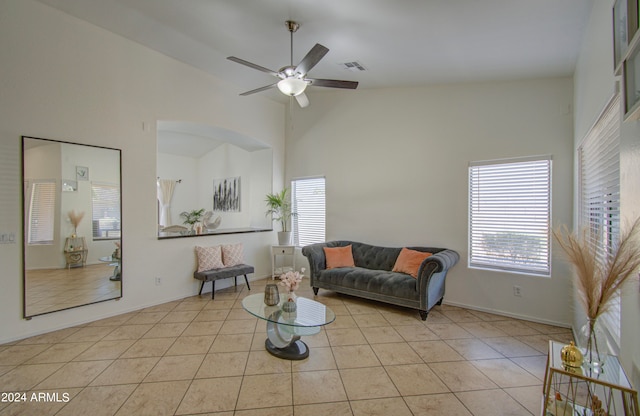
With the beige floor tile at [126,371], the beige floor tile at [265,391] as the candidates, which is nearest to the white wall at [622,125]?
the beige floor tile at [265,391]

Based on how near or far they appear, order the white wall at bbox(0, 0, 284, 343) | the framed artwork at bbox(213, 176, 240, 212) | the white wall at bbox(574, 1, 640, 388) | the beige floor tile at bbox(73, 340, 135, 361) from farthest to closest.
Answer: the framed artwork at bbox(213, 176, 240, 212)
the white wall at bbox(0, 0, 284, 343)
the beige floor tile at bbox(73, 340, 135, 361)
the white wall at bbox(574, 1, 640, 388)

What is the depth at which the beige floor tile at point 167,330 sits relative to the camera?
3230 millimetres

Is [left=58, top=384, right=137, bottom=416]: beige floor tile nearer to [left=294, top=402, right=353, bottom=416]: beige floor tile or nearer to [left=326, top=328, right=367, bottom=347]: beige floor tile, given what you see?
[left=294, top=402, right=353, bottom=416]: beige floor tile

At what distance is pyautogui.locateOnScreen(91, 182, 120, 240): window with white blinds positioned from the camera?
142 inches

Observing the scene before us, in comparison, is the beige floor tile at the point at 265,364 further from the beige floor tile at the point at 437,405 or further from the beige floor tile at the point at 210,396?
the beige floor tile at the point at 437,405

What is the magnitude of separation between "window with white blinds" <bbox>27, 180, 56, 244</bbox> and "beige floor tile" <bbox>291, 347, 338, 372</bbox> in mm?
3131

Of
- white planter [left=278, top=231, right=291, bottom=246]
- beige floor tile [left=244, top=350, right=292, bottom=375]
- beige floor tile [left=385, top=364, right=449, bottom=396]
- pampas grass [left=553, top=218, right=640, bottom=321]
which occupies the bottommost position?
beige floor tile [left=244, top=350, right=292, bottom=375]

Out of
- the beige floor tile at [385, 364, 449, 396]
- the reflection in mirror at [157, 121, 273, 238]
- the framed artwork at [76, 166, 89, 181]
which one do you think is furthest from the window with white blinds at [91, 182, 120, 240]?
the beige floor tile at [385, 364, 449, 396]

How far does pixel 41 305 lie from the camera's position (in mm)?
3201

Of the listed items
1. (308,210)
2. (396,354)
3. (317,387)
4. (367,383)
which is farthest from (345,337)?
(308,210)

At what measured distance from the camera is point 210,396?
7.20ft

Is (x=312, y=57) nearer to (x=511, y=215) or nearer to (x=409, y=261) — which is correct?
(x=409, y=261)

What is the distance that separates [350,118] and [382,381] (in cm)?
419

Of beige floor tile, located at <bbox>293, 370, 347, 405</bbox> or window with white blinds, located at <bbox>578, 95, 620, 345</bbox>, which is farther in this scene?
beige floor tile, located at <bbox>293, 370, 347, 405</bbox>
